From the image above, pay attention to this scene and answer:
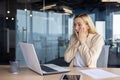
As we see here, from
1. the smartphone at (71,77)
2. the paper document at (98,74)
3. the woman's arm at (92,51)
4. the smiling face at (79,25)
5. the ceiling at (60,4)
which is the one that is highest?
the ceiling at (60,4)

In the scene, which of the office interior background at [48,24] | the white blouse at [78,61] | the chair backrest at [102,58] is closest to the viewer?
the white blouse at [78,61]

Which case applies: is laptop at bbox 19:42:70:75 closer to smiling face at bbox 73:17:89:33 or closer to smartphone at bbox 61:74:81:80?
smartphone at bbox 61:74:81:80

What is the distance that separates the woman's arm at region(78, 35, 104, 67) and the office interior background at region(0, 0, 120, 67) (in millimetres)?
3829

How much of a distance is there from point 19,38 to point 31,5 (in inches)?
34.9

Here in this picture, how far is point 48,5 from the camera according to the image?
21.0 ft

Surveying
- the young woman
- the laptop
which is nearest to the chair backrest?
the young woman

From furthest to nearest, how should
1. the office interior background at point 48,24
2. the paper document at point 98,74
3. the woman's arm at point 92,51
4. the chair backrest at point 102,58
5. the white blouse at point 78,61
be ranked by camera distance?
the office interior background at point 48,24 → the chair backrest at point 102,58 → the white blouse at point 78,61 → the woman's arm at point 92,51 → the paper document at point 98,74

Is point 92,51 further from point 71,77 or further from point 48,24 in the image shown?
point 48,24

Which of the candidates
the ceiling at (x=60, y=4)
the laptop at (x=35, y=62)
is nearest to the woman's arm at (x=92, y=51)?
the laptop at (x=35, y=62)

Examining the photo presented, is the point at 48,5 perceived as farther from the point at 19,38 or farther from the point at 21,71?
the point at 21,71

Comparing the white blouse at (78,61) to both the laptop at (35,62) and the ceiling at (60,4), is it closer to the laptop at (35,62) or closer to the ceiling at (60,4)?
the laptop at (35,62)

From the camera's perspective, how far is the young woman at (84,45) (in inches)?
94.2

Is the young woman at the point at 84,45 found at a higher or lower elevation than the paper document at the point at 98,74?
higher

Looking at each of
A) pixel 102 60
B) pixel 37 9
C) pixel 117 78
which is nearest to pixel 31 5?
pixel 37 9
